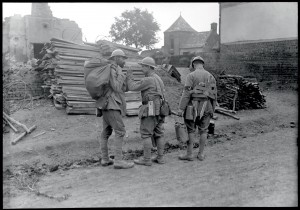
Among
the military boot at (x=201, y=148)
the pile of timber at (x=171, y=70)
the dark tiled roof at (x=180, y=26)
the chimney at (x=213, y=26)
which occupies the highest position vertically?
the dark tiled roof at (x=180, y=26)

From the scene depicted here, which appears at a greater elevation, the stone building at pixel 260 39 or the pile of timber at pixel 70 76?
the stone building at pixel 260 39

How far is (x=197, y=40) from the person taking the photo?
4953 cm

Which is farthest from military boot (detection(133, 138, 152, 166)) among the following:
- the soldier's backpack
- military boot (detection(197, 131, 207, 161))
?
the soldier's backpack

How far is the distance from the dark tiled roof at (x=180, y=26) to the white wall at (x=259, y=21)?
1347 inches

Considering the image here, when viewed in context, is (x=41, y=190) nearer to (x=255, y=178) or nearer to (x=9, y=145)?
(x=9, y=145)

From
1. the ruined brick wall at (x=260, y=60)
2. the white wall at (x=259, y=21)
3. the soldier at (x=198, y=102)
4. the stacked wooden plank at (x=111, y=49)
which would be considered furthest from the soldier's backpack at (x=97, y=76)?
the white wall at (x=259, y=21)

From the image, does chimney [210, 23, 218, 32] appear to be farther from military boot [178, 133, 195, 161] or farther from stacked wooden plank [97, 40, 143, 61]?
military boot [178, 133, 195, 161]

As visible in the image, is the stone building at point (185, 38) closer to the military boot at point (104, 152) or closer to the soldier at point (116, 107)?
the soldier at point (116, 107)

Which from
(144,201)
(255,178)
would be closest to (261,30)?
(255,178)

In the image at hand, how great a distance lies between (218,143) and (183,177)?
3.16 m

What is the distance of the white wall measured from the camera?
16875mm

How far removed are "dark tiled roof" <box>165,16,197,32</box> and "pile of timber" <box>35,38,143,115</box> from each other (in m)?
44.2

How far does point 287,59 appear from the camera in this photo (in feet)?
56.0

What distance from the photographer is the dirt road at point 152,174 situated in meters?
4.27
